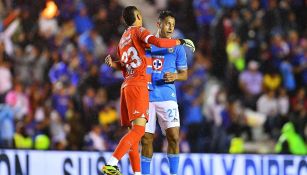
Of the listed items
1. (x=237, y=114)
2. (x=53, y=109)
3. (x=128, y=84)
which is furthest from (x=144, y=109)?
(x=237, y=114)

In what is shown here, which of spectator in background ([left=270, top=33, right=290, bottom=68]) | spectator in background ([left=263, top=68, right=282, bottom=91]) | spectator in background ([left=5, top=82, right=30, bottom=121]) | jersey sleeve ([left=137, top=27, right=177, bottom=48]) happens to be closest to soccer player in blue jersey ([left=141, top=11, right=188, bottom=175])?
jersey sleeve ([left=137, top=27, right=177, bottom=48])

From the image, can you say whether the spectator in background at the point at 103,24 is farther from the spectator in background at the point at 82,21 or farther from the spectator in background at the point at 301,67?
the spectator in background at the point at 301,67

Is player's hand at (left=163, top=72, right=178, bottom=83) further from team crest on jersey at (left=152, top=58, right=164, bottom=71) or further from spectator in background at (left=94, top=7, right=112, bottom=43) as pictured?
spectator in background at (left=94, top=7, right=112, bottom=43)

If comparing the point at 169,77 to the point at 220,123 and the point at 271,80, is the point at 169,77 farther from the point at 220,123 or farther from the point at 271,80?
the point at 271,80

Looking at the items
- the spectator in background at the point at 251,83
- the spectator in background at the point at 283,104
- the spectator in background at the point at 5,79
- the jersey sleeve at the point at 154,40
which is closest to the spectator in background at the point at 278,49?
the spectator in background at the point at 251,83

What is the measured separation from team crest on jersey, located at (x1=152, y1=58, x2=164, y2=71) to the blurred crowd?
17.1ft

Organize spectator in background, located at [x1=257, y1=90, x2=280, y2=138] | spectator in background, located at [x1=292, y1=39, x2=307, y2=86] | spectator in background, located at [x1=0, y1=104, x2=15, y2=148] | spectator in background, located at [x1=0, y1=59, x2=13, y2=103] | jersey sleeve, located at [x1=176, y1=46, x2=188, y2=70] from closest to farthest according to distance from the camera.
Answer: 1. jersey sleeve, located at [x1=176, y1=46, x2=188, y2=70]
2. spectator in background, located at [x1=0, y1=104, x2=15, y2=148]
3. spectator in background, located at [x1=0, y1=59, x2=13, y2=103]
4. spectator in background, located at [x1=257, y1=90, x2=280, y2=138]
5. spectator in background, located at [x1=292, y1=39, x2=307, y2=86]

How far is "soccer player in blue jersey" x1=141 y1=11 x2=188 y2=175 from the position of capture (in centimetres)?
1062

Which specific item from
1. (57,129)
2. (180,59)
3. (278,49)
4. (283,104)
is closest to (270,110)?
(283,104)

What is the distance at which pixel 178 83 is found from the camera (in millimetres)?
17812

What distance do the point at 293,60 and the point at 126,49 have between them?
387 inches

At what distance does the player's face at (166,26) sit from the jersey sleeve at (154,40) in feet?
1.82

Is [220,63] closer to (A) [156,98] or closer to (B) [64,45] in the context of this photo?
(B) [64,45]

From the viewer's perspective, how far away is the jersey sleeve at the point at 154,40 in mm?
9953
